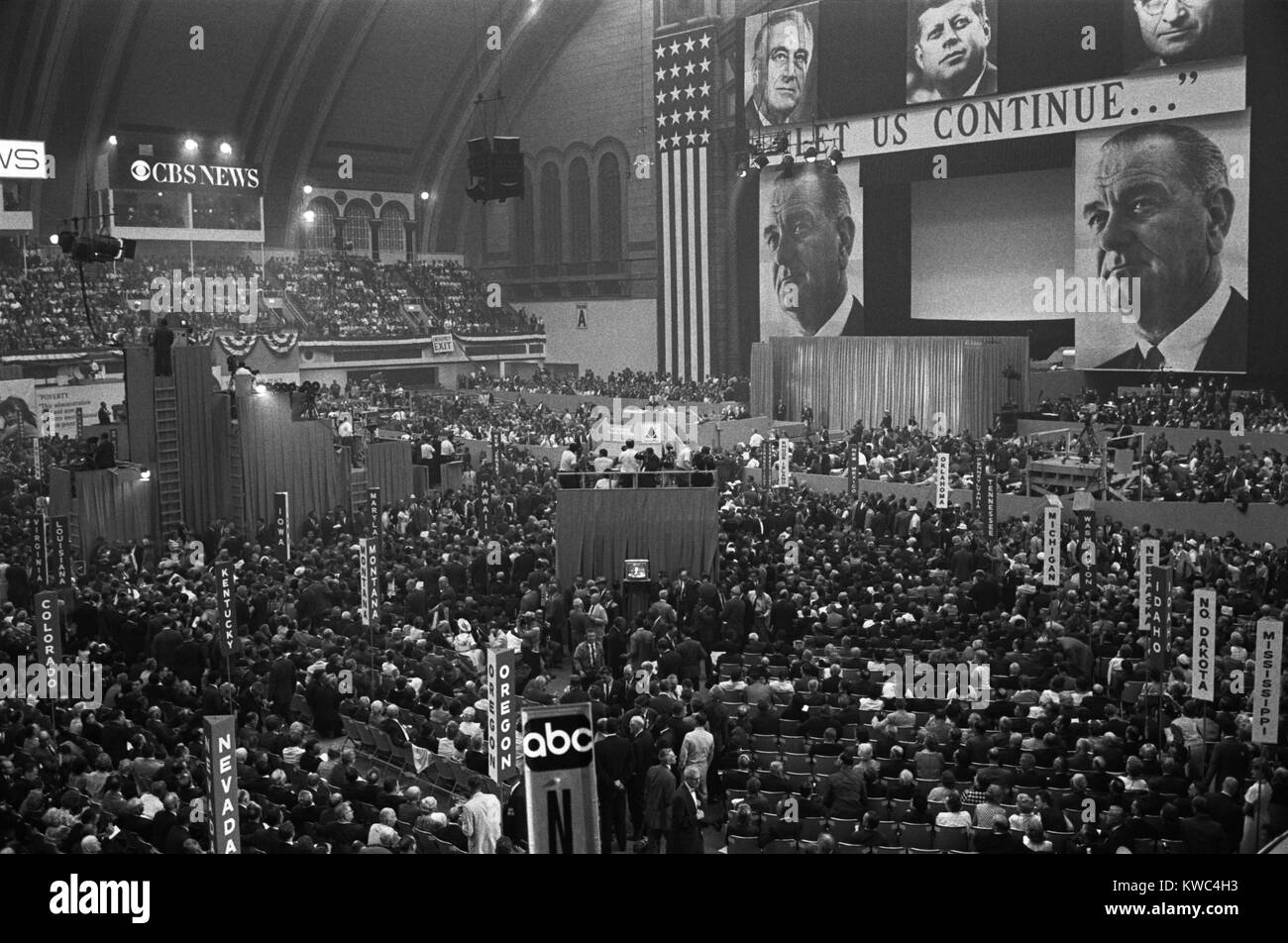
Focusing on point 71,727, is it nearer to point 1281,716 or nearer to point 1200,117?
point 1281,716

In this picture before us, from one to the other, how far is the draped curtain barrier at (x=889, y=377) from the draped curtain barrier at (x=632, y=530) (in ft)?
45.4

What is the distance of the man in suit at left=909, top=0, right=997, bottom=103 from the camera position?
2908 cm

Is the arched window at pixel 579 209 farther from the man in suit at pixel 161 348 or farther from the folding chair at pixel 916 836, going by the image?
the folding chair at pixel 916 836

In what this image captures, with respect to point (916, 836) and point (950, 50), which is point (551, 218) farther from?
point (916, 836)

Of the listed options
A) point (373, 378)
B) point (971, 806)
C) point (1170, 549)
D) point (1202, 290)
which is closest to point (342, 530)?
point (1170, 549)

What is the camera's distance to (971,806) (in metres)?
8.14

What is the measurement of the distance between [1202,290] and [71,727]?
2377cm

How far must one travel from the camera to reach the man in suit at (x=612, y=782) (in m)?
8.77

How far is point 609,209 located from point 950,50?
1492 centimetres

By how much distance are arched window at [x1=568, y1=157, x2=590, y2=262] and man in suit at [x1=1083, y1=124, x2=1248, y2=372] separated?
18977mm

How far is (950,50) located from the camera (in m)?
29.6

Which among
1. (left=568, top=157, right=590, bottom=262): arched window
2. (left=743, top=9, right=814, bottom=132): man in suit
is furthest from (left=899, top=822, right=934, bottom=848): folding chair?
(left=568, top=157, right=590, bottom=262): arched window

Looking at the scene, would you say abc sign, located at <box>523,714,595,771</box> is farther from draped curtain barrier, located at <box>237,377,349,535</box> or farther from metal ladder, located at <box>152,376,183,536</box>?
draped curtain barrier, located at <box>237,377,349,535</box>

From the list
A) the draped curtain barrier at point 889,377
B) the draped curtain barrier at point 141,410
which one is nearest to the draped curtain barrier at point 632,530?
the draped curtain barrier at point 141,410
